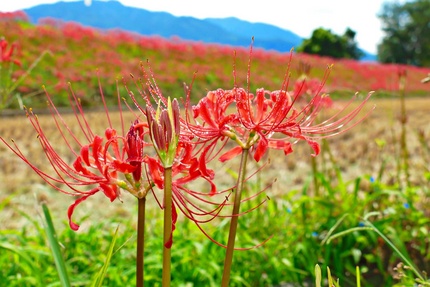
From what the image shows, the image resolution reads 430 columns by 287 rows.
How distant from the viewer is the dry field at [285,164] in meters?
3.78

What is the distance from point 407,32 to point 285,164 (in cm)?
3858

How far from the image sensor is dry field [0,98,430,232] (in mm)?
3778

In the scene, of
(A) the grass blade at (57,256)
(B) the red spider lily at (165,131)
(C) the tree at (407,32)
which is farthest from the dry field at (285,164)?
(C) the tree at (407,32)

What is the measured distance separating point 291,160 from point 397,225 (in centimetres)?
260

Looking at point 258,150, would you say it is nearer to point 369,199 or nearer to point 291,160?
point 369,199

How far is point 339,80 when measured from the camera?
1866 cm

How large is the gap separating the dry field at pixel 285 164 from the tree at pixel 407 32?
34245mm

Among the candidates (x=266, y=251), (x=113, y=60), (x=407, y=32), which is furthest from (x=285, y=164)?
(x=407, y=32)

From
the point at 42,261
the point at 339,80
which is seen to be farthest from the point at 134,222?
the point at 339,80

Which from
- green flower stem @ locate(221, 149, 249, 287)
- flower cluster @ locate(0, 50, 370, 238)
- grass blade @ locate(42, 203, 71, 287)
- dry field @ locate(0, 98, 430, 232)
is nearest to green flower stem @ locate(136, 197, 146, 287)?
flower cluster @ locate(0, 50, 370, 238)

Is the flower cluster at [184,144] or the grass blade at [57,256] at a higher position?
the flower cluster at [184,144]

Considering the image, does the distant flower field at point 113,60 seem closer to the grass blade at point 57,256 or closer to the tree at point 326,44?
the grass blade at point 57,256

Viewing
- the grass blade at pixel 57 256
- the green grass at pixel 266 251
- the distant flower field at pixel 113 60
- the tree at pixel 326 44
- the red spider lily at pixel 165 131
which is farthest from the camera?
the tree at pixel 326 44

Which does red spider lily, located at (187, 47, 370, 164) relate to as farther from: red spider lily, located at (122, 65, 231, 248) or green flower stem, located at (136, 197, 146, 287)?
green flower stem, located at (136, 197, 146, 287)
